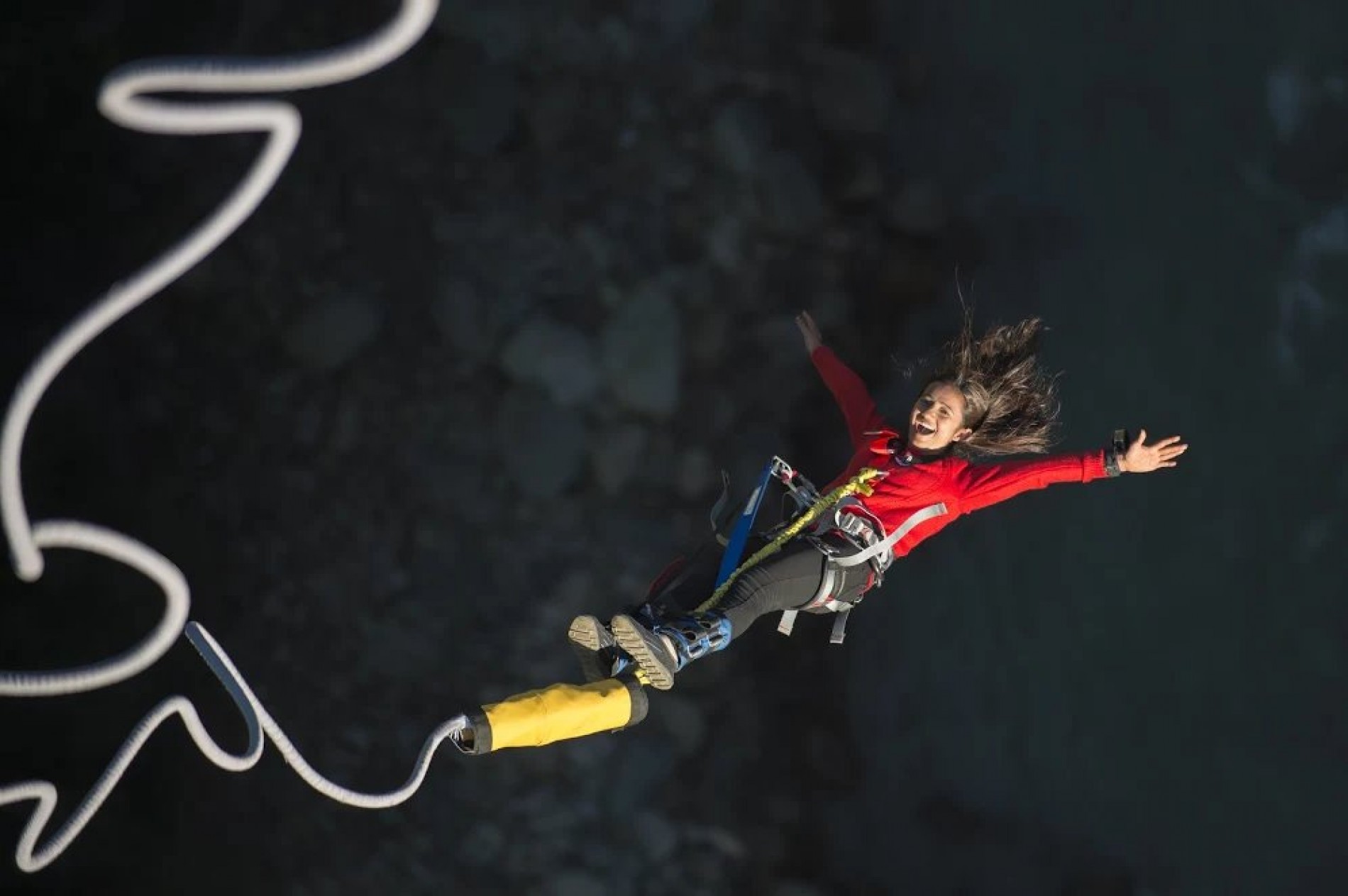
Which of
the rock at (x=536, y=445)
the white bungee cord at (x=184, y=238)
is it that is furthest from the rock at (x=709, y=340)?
the white bungee cord at (x=184, y=238)

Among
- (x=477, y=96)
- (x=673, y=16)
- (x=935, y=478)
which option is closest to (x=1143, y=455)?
(x=935, y=478)

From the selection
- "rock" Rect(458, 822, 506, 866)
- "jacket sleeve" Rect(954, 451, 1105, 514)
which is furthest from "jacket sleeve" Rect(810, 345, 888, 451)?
"rock" Rect(458, 822, 506, 866)

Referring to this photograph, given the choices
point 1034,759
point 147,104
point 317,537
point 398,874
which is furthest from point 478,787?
point 147,104

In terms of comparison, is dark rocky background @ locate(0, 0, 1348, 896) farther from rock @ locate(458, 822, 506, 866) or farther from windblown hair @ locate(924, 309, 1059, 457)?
windblown hair @ locate(924, 309, 1059, 457)

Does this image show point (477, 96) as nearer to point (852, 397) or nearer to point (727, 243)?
point (727, 243)

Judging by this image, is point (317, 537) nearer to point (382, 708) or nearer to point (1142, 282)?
point (382, 708)
